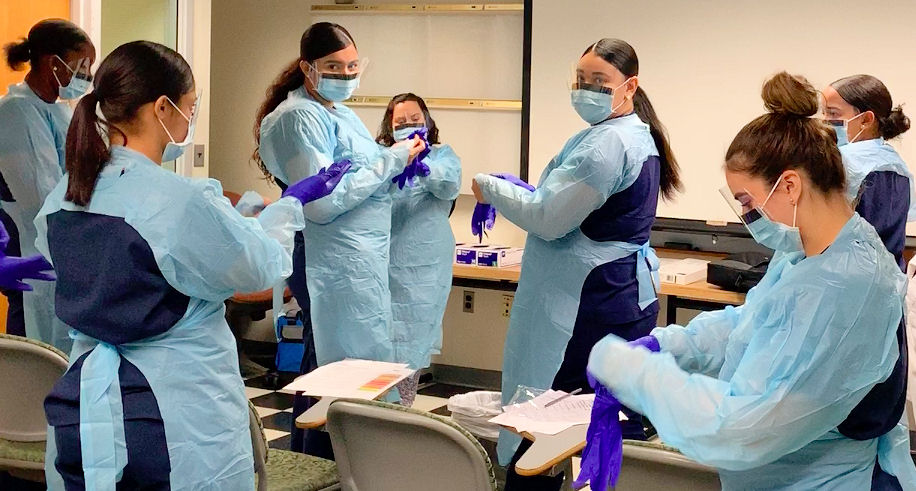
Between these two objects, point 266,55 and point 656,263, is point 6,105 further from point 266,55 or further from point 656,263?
point 266,55

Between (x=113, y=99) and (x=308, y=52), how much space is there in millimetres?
1329

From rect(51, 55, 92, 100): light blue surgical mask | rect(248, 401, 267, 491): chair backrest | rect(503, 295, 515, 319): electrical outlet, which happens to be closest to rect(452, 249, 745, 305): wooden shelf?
rect(503, 295, 515, 319): electrical outlet

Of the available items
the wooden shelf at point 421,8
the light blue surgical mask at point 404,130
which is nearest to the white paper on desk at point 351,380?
the light blue surgical mask at point 404,130

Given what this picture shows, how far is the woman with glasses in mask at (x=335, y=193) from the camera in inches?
118

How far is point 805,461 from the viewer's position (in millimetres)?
1474

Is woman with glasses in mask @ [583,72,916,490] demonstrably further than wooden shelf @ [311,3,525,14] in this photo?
No

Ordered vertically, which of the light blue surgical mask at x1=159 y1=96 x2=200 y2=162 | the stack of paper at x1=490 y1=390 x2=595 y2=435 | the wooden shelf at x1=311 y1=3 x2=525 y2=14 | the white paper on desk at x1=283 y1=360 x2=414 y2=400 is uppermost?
the wooden shelf at x1=311 y1=3 x2=525 y2=14

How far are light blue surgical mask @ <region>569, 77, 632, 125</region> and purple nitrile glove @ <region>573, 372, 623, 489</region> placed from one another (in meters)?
1.26

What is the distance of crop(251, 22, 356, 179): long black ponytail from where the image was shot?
9.97 feet

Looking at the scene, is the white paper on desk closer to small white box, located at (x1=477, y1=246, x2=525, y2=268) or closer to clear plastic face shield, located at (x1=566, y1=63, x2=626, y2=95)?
clear plastic face shield, located at (x1=566, y1=63, x2=626, y2=95)

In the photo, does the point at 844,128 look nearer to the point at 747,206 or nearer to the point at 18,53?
the point at 747,206

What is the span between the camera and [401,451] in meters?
2.04

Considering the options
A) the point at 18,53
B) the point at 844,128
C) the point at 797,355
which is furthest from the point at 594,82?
the point at 18,53

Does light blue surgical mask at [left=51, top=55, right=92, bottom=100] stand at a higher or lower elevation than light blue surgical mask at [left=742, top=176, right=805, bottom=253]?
higher
